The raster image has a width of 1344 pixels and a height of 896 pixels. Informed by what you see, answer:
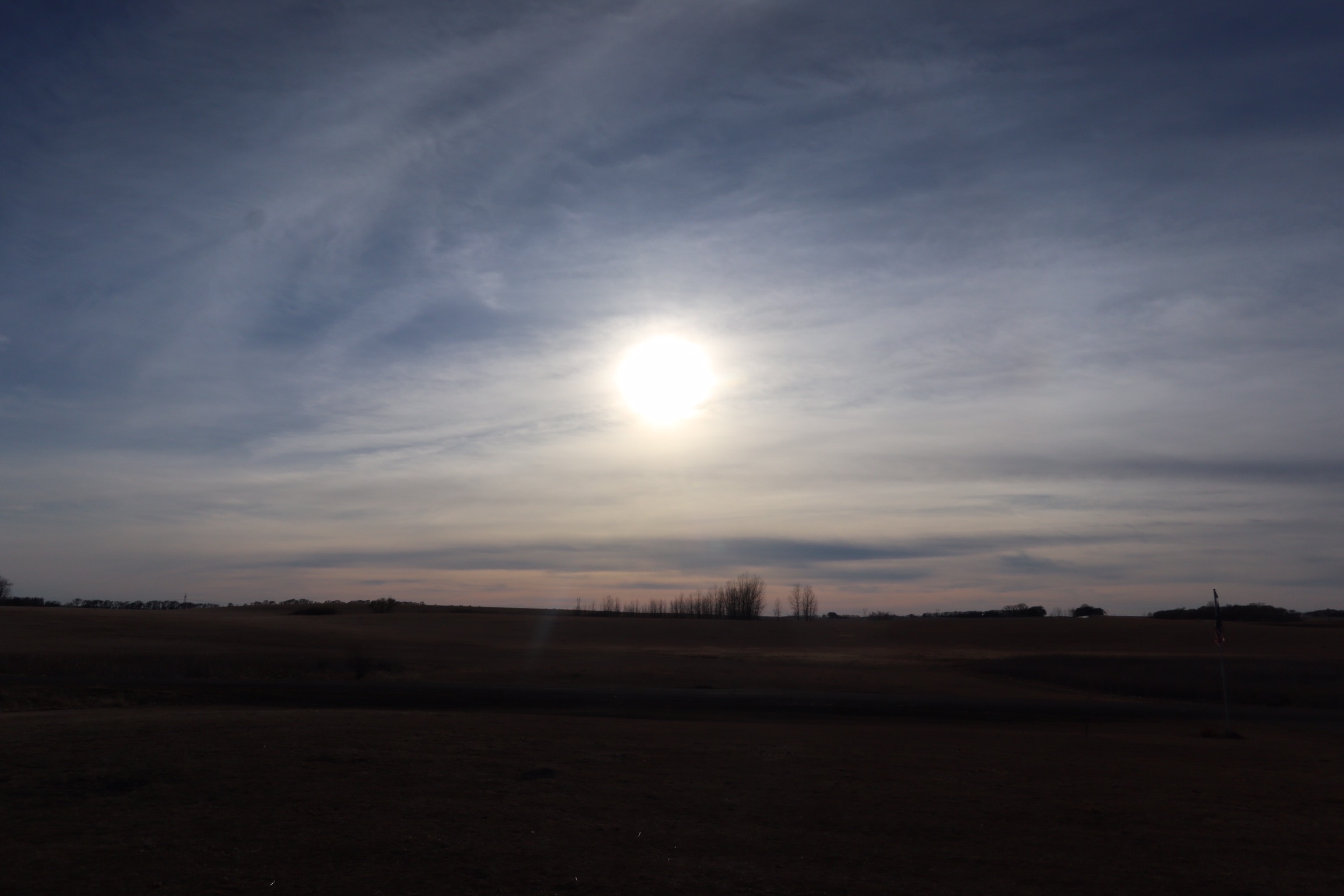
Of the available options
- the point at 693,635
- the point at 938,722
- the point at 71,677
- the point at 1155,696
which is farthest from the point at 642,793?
the point at 693,635

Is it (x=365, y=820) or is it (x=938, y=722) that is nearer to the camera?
(x=365, y=820)

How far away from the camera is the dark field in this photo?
10.2 m

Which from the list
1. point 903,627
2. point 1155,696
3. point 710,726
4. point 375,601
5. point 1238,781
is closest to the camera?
point 1238,781

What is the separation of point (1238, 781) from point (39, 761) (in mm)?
20668

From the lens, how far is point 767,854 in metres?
11.1

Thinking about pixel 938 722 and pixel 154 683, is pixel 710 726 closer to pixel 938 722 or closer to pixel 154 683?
pixel 938 722

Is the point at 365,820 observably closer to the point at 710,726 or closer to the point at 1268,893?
the point at 1268,893

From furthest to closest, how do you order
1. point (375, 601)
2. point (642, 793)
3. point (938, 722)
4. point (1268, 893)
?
point (375, 601)
point (938, 722)
point (642, 793)
point (1268, 893)

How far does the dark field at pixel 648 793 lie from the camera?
10188 mm

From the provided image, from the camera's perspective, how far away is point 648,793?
14391 mm

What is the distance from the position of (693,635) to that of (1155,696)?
183 ft

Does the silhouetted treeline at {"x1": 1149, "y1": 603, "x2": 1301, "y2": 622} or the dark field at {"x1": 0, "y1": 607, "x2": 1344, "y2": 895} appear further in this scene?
the silhouetted treeline at {"x1": 1149, "y1": 603, "x2": 1301, "y2": 622}

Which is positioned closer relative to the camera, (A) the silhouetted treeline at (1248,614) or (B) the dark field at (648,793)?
(B) the dark field at (648,793)

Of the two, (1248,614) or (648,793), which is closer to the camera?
(648,793)
